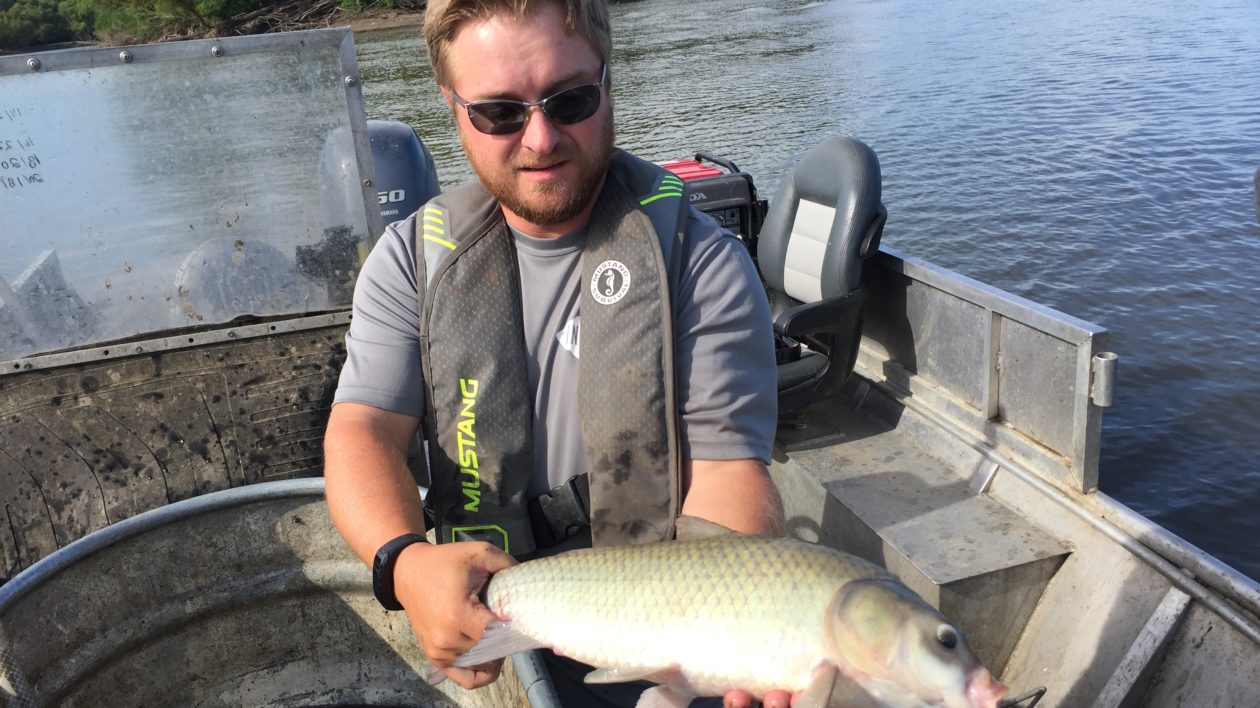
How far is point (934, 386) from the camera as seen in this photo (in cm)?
504

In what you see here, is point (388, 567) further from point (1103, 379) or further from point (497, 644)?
point (1103, 379)

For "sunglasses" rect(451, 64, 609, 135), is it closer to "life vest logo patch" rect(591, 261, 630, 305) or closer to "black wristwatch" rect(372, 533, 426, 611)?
"life vest logo patch" rect(591, 261, 630, 305)

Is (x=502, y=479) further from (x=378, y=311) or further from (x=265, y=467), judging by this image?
(x=265, y=467)

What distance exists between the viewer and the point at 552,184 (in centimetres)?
241

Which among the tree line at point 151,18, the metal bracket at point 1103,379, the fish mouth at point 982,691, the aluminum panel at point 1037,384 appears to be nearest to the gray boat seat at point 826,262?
the aluminum panel at point 1037,384

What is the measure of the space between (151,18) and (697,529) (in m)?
70.3

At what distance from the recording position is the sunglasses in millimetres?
2307

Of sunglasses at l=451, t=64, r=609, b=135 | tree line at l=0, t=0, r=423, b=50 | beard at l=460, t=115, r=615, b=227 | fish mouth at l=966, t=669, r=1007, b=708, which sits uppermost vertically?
tree line at l=0, t=0, r=423, b=50

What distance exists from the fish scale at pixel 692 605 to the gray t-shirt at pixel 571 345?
1.47 ft

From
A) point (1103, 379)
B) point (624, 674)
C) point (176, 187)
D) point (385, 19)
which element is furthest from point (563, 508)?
point (385, 19)

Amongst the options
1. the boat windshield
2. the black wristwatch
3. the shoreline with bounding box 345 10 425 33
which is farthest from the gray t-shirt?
the shoreline with bounding box 345 10 425 33

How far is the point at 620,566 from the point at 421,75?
95.7 ft

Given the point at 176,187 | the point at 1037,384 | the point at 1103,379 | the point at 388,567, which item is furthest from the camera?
the point at 1037,384

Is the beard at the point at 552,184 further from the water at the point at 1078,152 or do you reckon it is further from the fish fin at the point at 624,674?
the water at the point at 1078,152
